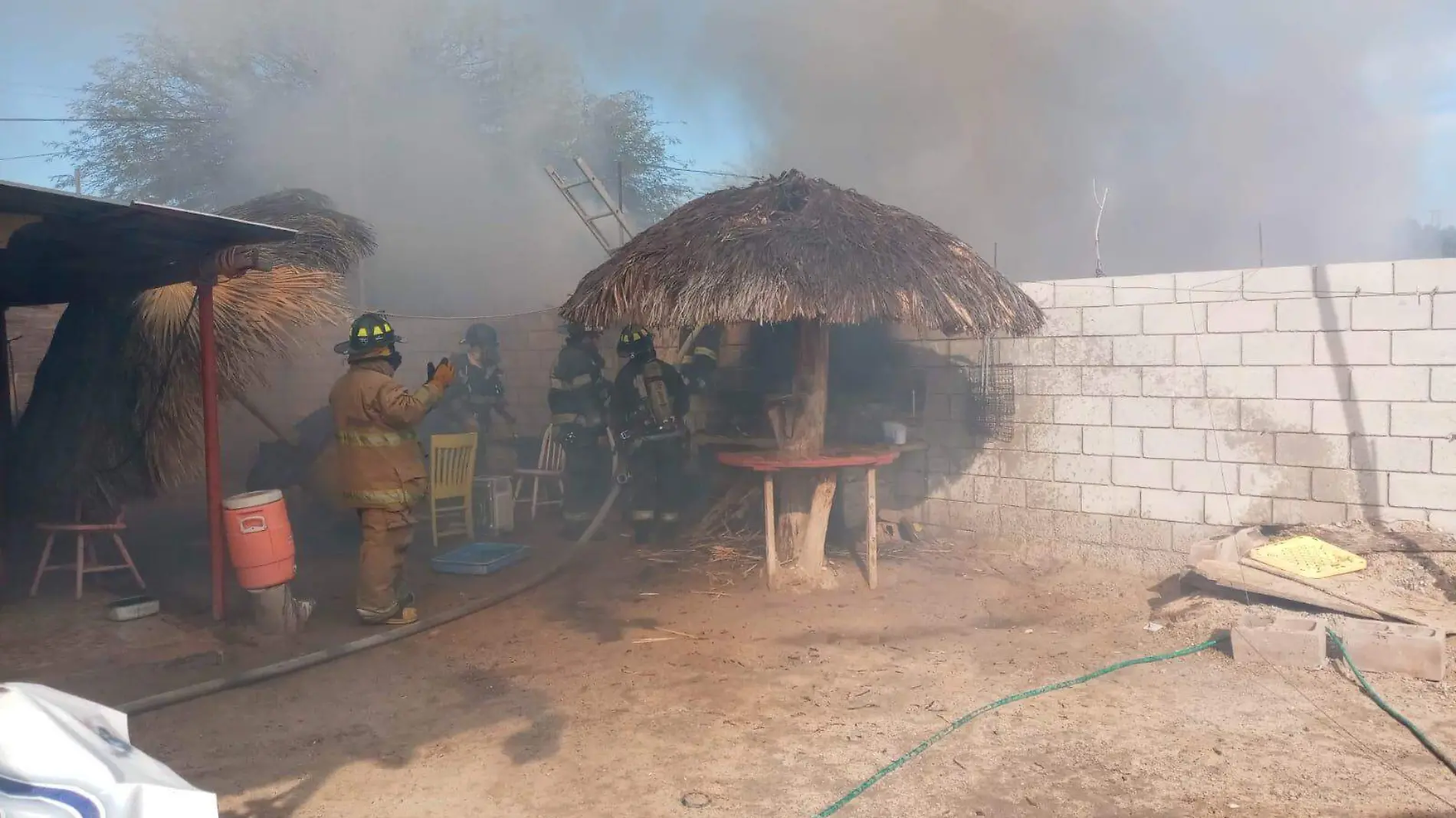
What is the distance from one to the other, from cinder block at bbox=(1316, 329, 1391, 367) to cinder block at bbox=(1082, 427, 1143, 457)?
1189 mm

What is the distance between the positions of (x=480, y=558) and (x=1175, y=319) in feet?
17.1

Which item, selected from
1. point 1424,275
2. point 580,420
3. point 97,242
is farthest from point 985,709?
point 97,242

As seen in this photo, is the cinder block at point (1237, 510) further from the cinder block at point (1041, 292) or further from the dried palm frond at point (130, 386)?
the dried palm frond at point (130, 386)

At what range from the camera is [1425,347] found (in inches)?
209

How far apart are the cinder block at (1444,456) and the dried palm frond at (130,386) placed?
709 centimetres

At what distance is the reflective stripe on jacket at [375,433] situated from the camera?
16.9 ft

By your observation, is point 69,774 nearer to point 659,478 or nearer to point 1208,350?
point 659,478

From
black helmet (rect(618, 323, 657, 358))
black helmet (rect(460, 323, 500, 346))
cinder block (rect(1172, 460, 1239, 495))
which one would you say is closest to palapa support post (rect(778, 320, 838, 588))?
black helmet (rect(618, 323, 657, 358))

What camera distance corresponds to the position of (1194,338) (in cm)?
609

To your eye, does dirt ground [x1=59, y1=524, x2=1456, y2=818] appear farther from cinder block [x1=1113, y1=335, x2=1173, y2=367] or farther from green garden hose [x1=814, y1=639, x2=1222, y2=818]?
cinder block [x1=1113, y1=335, x2=1173, y2=367]

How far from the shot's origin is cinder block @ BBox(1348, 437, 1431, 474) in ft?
17.6

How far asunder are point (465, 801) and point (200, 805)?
5.99 feet

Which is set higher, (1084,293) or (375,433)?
(1084,293)

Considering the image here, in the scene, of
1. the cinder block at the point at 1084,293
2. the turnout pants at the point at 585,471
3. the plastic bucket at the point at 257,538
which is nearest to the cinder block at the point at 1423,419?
the cinder block at the point at 1084,293
